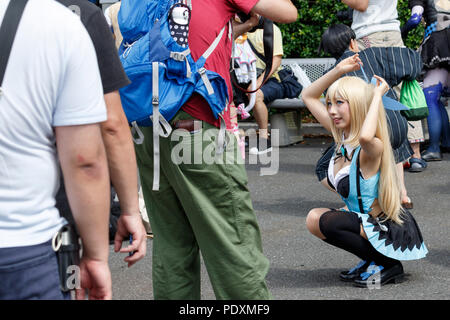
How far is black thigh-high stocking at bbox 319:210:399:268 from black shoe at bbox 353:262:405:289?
1.3 inches

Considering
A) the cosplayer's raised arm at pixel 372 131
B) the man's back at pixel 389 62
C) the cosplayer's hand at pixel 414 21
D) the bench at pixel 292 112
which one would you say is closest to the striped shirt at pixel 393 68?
the man's back at pixel 389 62

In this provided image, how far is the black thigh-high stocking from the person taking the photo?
451 centimetres

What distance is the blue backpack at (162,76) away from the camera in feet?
10.7

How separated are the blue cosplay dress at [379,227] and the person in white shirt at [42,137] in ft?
8.80

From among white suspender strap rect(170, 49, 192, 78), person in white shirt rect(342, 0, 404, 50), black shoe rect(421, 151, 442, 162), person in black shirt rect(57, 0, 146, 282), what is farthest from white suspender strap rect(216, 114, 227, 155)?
black shoe rect(421, 151, 442, 162)

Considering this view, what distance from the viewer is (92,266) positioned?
217 cm

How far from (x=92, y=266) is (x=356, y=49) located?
442 cm

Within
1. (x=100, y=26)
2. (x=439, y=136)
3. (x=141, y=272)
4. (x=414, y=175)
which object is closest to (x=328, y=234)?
(x=141, y=272)

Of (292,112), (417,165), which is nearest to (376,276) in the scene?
(417,165)

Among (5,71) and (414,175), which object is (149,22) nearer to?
(5,71)

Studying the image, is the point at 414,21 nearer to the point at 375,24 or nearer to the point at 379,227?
the point at 375,24

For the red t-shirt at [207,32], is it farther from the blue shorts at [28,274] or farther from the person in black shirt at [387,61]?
the person in black shirt at [387,61]

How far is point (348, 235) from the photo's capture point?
451 centimetres

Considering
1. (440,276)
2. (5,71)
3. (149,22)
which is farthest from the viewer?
(440,276)
